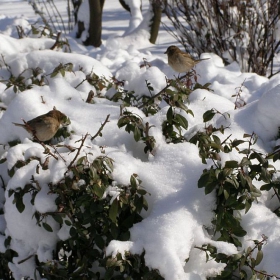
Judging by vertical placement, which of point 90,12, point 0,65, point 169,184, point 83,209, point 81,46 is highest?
point 169,184

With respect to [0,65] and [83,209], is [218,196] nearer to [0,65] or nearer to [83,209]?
[83,209]

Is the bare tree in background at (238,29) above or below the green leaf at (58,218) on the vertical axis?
below

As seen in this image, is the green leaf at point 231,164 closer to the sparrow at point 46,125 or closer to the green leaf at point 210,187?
the green leaf at point 210,187

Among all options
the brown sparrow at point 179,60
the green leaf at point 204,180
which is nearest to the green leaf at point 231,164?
the green leaf at point 204,180

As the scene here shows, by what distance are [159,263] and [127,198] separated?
0.78 feet

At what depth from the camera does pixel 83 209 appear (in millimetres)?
1682

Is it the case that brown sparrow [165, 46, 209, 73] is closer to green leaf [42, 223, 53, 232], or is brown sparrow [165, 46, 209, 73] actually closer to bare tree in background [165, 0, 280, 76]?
green leaf [42, 223, 53, 232]

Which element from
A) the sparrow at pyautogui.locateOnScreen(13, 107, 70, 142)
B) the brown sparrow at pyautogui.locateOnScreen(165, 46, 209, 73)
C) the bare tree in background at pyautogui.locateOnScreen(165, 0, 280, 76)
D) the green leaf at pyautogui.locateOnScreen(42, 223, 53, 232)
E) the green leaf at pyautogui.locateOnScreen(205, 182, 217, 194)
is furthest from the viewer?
the bare tree in background at pyautogui.locateOnScreen(165, 0, 280, 76)

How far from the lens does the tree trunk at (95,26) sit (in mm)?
6821

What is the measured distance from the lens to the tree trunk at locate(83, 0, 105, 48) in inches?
269

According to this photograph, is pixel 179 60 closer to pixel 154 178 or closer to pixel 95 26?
pixel 154 178

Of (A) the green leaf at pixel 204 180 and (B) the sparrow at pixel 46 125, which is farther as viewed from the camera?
(B) the sparrow at pixel 46 125

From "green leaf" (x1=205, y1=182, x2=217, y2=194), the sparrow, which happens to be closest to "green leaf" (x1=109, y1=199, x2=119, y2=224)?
"green leaf" (x1=205, y1=182, x2=217, y2=194)

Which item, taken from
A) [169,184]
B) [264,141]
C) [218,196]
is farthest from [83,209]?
[264,141]
